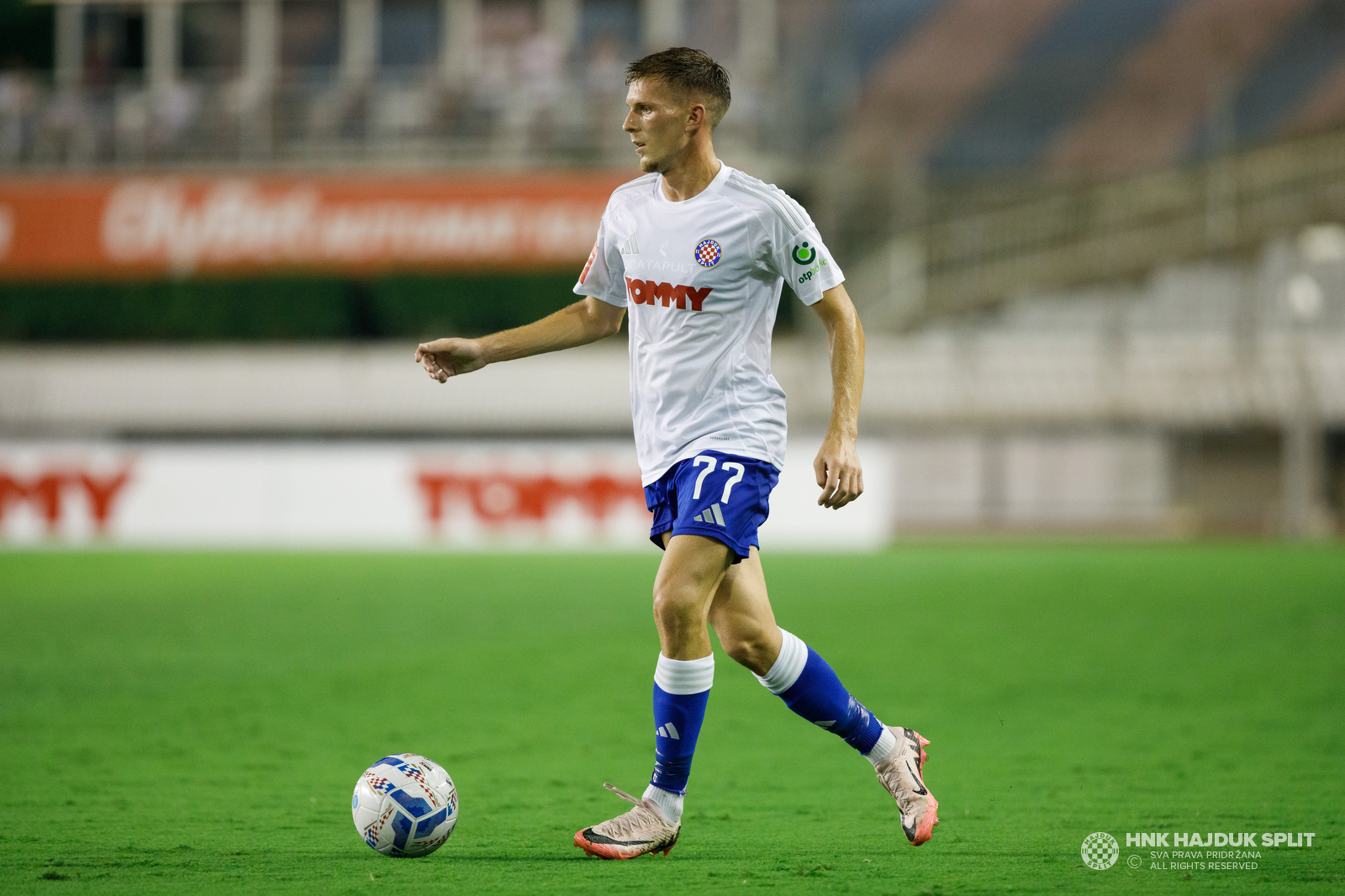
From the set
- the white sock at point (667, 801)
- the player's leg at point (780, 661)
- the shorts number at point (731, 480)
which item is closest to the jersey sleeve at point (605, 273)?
the shorts number at point (731, 480)

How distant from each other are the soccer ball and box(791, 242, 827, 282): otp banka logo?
5.61ft

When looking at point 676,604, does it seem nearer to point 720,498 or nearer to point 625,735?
point 720,498

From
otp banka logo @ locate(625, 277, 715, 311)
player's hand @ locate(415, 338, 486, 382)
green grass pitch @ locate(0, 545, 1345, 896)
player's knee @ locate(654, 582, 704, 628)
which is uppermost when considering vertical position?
otp banka logo @ locate(625, 277, 715, 311)

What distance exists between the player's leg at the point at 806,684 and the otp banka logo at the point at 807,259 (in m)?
0.79

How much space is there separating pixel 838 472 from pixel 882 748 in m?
0.92

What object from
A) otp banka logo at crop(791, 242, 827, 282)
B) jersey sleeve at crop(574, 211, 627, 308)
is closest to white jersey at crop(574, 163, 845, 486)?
otp banka logo at crop(791, 242, 827, 282)

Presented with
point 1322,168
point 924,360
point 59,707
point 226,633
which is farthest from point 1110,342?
point 59,707

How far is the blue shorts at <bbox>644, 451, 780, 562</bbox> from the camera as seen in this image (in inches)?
168

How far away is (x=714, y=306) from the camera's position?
4.42 meters

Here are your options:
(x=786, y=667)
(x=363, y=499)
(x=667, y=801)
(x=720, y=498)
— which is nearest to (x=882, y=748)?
(x=786, y=667)

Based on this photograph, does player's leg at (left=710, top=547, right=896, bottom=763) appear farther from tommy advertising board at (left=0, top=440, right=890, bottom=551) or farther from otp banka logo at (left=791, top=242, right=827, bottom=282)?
tommy advertising board at (left=0, top=440, right=890, bottom=551)

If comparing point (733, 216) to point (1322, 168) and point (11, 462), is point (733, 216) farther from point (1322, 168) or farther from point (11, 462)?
point (1322, 168)

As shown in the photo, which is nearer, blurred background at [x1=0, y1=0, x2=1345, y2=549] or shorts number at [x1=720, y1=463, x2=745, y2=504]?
shorts number at [x1=720, y1=463, x2=745, y2=504]

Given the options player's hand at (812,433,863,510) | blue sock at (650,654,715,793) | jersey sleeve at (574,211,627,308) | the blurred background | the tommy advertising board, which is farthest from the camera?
the blurred background
